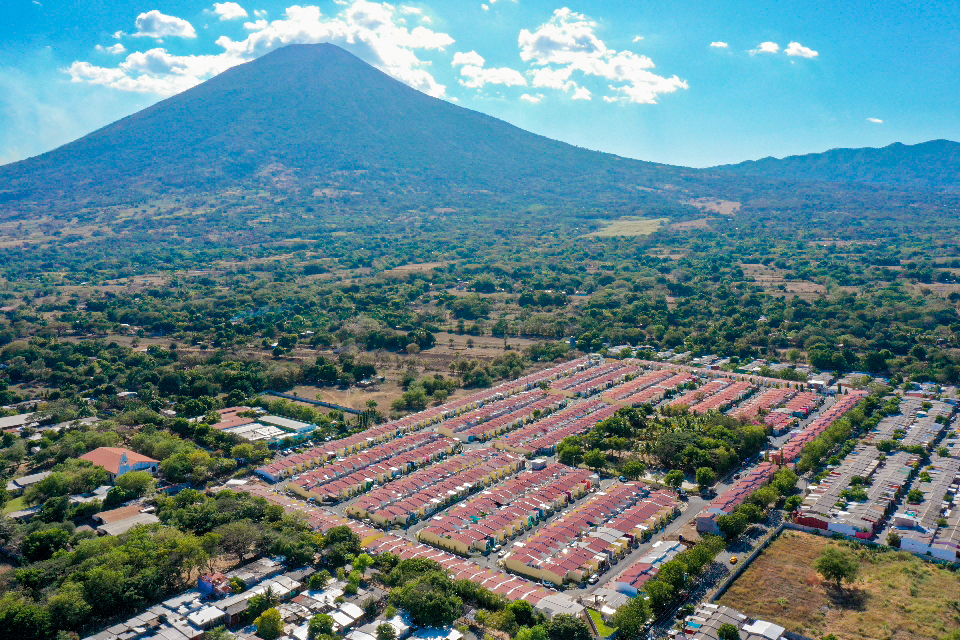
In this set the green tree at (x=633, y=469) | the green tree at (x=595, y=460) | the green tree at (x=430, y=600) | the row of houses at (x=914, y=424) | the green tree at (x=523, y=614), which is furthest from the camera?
the row of houses at (x=914, y=424)

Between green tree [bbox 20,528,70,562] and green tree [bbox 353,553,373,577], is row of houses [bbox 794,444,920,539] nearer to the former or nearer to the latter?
green tree [bbox 353,553,373,577]

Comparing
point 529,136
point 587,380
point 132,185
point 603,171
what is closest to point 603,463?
point 587,380

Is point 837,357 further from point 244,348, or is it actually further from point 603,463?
point 244,348

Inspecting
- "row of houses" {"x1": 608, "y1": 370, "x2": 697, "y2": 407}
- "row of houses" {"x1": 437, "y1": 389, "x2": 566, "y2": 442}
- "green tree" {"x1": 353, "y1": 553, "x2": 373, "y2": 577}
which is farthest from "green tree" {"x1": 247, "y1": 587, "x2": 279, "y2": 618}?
"row of houses" {"x1": 608, "y1": 370, "x2": 697, "y2": 407}

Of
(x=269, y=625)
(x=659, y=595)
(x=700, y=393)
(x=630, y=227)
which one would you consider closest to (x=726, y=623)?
(x=659, y=595)

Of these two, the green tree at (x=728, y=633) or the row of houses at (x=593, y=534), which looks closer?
the green tree at (x=728, y=633)

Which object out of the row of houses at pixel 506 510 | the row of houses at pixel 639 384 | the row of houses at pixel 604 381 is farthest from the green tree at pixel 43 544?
the row of houses at pixel 639 384

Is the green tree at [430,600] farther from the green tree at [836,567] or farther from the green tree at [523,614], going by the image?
the green tree at [836,567]

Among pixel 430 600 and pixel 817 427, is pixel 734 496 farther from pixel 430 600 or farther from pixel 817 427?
pixel 430 600
